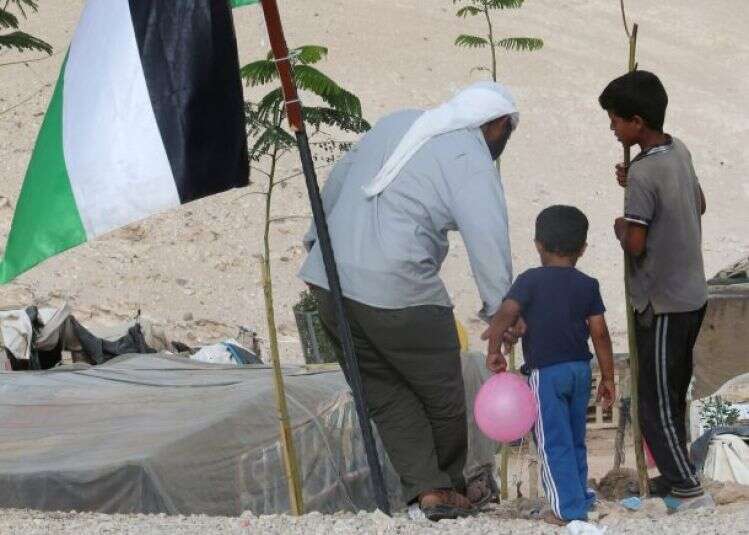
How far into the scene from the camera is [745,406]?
9172 millimetres

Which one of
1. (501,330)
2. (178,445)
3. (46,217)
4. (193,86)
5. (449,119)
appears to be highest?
(193,86)

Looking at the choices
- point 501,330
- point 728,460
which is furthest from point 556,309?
point 728,460

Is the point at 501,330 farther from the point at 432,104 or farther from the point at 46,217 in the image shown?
the point at 432,104

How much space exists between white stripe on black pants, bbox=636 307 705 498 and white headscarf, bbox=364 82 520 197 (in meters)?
0.97

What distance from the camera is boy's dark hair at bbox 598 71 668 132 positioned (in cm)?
546

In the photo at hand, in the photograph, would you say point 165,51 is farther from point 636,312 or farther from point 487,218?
point 636,312

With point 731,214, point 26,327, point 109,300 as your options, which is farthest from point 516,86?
point 26,327

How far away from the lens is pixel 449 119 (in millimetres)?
5168

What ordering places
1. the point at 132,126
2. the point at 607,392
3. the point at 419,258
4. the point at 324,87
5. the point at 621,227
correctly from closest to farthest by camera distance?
the point at 132,126 < the point at 419,258 < the point at 607,392 < the point at 621,227 < the point at 324,87

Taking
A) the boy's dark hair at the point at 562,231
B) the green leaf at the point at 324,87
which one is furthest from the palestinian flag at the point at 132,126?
the green leaf at the point at 324,87

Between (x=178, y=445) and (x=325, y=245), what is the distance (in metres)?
2.13

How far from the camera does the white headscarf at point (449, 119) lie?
5141 mm

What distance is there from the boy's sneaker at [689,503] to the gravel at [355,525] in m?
0.29

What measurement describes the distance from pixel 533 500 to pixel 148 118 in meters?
2.50
